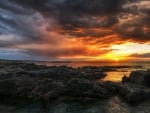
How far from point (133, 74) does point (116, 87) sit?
26.3ft

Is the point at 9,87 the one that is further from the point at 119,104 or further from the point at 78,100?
the point at 119,104

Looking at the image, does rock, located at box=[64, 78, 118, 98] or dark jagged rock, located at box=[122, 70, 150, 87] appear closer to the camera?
rock, located at box=[64, 78, 118, 98]

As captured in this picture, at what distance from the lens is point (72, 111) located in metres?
31.6

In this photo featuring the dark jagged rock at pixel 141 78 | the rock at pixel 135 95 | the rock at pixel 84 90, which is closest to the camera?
the rock at pixel 135 95

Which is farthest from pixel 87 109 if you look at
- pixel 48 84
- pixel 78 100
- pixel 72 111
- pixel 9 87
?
pixel 9 87

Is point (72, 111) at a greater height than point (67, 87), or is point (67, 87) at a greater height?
point (67, 87)

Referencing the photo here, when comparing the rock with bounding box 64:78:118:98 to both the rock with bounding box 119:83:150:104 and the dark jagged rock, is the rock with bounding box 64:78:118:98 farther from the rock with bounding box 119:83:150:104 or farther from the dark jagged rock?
the dark jagged rock

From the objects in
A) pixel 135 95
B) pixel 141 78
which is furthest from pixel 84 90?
pixel 141 78

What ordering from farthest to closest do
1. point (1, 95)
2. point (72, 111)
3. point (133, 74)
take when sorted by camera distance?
point (133, 74), point (1, 95), point (72, 111)

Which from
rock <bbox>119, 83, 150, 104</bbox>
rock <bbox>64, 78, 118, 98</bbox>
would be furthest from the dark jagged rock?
rock <bbox>64, 78, 118, 98</bbox>

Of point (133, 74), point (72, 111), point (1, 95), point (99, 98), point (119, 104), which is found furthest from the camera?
point (133, 74)

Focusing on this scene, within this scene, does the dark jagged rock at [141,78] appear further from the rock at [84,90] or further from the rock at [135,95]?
the rock at [84,90]

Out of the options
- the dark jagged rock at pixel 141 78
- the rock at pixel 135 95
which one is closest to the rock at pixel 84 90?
the rock at pixel 135 95

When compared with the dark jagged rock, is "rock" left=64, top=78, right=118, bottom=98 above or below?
below
